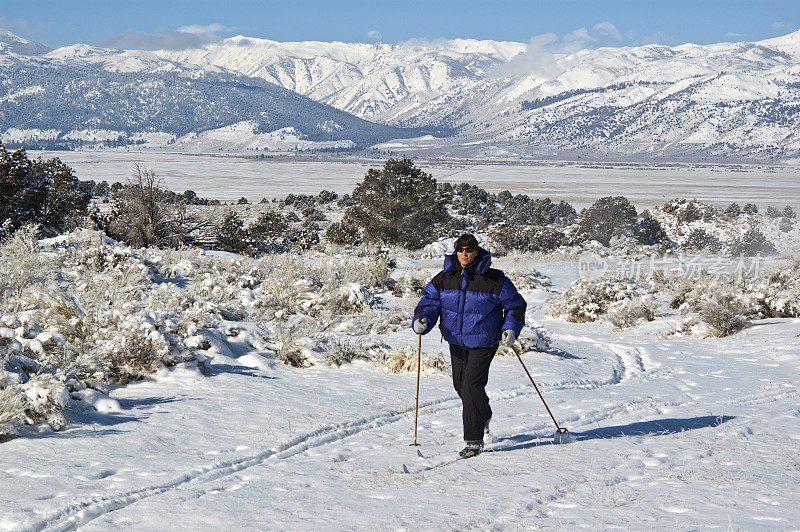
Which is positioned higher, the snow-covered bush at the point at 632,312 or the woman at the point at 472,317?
the woman at the point at 472,317

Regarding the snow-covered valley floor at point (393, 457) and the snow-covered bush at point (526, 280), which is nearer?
the snow-covered valley floor at point (393, 457)

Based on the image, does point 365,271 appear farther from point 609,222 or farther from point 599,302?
point 609,222

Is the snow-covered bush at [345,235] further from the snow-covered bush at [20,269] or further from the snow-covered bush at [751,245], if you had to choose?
the snow-covered bush at [20,269]

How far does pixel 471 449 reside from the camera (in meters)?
5.05

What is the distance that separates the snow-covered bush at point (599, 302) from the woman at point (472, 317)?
885 centimetres

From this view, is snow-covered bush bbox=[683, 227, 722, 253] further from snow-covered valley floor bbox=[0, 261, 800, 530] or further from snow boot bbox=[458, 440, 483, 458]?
snow boot bbox=[458, 440, 483, 458]

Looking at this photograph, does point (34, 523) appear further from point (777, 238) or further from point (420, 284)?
point (777, 238)

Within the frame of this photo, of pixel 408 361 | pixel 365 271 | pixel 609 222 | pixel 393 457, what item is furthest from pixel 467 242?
pixel 609 222

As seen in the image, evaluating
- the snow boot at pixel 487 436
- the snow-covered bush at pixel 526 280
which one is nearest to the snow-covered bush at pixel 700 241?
the snow-covered bush at pixel 526 280

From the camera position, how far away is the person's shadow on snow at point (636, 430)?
551cm

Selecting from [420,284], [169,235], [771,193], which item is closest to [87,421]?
[420,284]

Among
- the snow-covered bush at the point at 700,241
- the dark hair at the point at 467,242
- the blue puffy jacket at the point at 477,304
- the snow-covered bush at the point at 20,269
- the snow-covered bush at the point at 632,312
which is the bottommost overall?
the snow-covered bush at the point at 632,312

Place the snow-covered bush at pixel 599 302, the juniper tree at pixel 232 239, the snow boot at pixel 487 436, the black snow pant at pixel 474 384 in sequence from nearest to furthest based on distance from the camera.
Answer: the black snow pant at pixel 474 384 → the snow boot at pixel 487 436 → the snow-covered bush at pixel 599 302 → the juniper tree at pixel 232 239

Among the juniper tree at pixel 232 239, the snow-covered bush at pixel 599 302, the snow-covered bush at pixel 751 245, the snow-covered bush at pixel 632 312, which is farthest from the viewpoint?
the snow-covered bush at pixel 751 245
